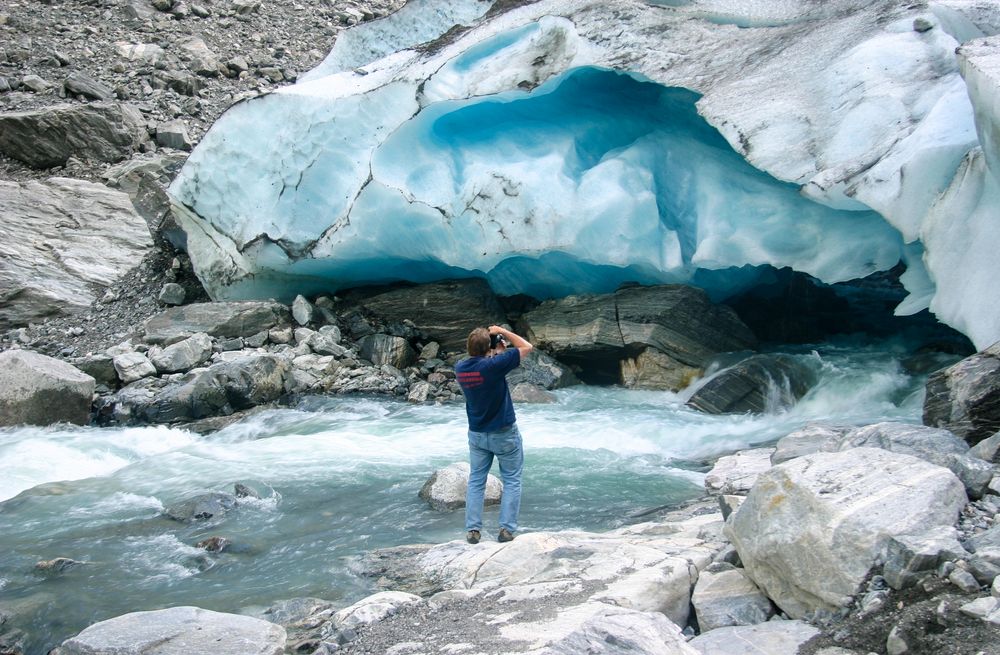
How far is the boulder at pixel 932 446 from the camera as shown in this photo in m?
3.16

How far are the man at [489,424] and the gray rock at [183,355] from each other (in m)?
4.47

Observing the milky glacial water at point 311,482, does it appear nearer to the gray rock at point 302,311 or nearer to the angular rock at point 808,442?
the angular rock at point 808,442

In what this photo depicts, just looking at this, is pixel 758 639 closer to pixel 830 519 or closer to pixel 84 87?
pixel 830 519

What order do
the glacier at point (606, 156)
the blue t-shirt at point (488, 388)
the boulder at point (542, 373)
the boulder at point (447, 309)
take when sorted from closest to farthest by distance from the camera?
the blue t-shirt at point (488, 388), the glacier at point (606, 156), the boulder at point (542, 373), the boulder at point (447, 309)

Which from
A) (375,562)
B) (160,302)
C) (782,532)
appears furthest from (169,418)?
(782,532)

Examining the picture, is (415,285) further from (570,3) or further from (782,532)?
(782,532)

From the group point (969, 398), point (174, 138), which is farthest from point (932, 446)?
point (174, 138)

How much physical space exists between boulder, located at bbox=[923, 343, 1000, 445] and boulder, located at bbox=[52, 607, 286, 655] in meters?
3.38

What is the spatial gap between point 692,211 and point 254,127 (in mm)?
3909

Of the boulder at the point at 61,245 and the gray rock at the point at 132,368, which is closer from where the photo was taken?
the gray rock at the point at 132,368

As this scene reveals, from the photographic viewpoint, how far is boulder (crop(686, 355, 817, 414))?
707 centimetres

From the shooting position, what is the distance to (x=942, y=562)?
2564 mm

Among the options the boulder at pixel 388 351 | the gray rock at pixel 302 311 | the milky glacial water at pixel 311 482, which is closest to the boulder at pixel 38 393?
the milky glacial water at pixel 311 482

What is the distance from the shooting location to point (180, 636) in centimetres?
299
